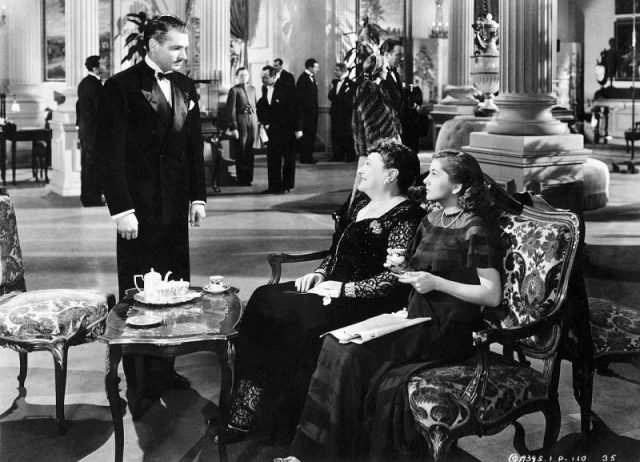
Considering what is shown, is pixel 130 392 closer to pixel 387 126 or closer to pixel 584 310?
pixel 584 310

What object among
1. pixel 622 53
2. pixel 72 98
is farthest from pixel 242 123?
pixel 622 53

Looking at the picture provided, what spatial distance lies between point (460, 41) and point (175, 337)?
34.0 feet

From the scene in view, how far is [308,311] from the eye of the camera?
346 cm

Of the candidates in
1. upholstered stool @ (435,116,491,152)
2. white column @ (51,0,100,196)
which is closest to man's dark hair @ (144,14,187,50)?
upholstered stool @ (435,116,491,152)

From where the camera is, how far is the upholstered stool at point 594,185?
10047mm

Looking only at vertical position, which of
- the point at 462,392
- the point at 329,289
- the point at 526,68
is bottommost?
the point at 462,392

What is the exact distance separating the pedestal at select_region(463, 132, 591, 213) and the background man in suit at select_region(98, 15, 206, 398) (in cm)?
305

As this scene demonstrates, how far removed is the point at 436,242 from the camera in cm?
323

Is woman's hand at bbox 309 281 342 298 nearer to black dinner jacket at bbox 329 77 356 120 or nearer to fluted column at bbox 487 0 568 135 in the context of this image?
fluted column at bbox 487 0 568 135

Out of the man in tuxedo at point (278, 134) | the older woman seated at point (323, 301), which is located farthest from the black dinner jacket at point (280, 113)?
the older woman seated at point (323, 301)

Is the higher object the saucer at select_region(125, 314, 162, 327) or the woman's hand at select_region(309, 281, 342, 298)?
the woman's hand at select_region(309, 281, 342, 298)

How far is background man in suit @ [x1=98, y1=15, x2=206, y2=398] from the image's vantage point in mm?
3887

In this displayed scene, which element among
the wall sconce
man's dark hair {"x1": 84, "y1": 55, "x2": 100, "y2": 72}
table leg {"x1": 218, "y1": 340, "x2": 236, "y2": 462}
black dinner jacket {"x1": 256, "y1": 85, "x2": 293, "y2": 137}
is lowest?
table leg {"x1": 218, "y1": 340, "x2": 236, "y2": 462}

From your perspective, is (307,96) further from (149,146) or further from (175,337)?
(175,337)
